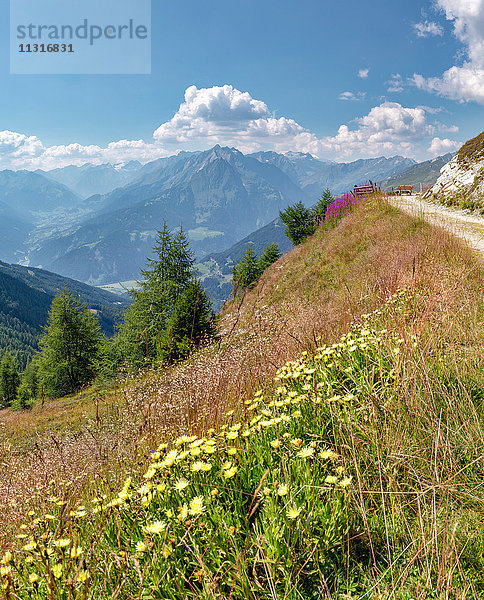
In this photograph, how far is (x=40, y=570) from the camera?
1.79m

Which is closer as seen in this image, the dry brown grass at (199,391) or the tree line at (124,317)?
the dry brown grass at (199,391)

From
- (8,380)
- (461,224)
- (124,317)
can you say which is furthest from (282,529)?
(8,380)

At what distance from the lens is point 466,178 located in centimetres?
1997

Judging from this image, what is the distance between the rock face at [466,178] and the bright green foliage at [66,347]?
35537mm

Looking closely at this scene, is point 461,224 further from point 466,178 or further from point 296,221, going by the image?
point 296,221

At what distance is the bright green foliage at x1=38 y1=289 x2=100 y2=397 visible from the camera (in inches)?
1390

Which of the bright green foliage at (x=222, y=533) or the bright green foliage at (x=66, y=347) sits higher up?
the bright green foliage at (x=222, y=533)

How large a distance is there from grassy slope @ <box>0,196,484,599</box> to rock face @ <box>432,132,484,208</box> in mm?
16683

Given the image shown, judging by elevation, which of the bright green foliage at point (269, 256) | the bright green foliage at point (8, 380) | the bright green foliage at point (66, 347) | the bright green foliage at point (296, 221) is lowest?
the bright green foliage at point (8, 380)

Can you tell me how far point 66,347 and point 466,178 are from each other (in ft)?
129

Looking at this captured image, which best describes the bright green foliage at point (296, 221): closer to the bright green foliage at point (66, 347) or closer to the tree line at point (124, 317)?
the tree line at point (124, 317)

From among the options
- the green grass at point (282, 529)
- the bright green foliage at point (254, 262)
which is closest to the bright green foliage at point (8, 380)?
the bright green foliage at point (254, 262)

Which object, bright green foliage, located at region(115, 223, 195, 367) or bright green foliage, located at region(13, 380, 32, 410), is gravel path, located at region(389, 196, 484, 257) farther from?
bright green foliage, located at region(13, 380, 32, 410)

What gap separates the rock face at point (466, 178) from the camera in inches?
698
